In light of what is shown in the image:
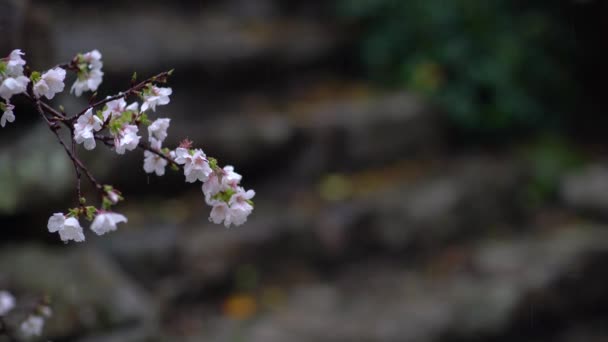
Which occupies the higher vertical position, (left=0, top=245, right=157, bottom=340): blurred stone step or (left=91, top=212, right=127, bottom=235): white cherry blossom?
(left=0, top=245, right=157, bottom=340): blurred stone step

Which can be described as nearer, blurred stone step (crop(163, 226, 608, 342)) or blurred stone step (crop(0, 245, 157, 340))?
blurred stone step (crop(0, 245, 157, 340))

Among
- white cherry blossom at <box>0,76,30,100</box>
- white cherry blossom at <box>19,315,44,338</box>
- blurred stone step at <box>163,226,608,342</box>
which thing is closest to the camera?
white cherry blossom at <box>0,76,30,100</box>

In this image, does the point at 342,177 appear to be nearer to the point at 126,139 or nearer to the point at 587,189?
the point at 587,189

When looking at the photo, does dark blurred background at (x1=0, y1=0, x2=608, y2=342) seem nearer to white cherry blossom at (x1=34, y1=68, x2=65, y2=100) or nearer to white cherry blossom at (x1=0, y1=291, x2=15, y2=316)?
white cherry blossom at (x1=0, y1=291, x2=15, y2=316)

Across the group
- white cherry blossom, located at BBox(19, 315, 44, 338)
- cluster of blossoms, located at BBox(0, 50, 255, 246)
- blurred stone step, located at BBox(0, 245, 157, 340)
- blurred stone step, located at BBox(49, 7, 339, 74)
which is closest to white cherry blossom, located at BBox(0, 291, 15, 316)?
white cherry blossom, located at BBox(19, 315, 44, 338)

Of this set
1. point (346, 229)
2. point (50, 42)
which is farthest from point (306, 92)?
point (50, 42)

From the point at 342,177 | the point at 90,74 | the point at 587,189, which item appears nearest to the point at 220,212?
the point at 90,74
